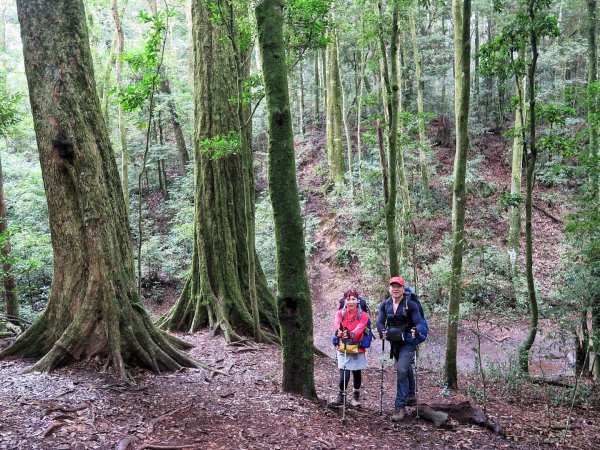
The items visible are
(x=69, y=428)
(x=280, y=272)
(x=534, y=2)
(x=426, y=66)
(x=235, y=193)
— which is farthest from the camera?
(x=426, y=66)

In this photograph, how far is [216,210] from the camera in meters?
9.65

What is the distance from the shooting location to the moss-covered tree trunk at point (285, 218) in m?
5.42

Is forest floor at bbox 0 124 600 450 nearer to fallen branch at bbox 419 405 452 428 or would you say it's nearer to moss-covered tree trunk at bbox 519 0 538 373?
fallen branch at bbox 419 405 452 428

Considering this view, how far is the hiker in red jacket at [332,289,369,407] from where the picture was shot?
19.4 ft

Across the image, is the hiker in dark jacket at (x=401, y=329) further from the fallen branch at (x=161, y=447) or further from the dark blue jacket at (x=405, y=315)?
the fallen branch at (x=161, y=447)

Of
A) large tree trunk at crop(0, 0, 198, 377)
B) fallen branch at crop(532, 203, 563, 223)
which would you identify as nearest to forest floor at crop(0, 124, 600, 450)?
large tree trunk at crop(0, 0, 198, 377)

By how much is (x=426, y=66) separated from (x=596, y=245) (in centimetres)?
2129

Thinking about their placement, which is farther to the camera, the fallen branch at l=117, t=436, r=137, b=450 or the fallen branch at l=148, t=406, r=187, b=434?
the fallen branch at l=148, t=406, r=187, b=434

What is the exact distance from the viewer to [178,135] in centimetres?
2400

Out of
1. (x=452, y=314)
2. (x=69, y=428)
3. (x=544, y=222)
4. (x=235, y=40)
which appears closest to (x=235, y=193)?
(x=235, y=40)

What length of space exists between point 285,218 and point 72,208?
9.08 ft

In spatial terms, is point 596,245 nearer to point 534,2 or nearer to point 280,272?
point 534,2

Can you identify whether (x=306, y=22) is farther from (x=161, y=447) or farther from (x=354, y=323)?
(x=161, y=447)

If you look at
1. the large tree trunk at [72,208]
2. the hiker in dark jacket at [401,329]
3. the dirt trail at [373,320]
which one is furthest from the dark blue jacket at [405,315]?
the large tree trunk at [72,208]
